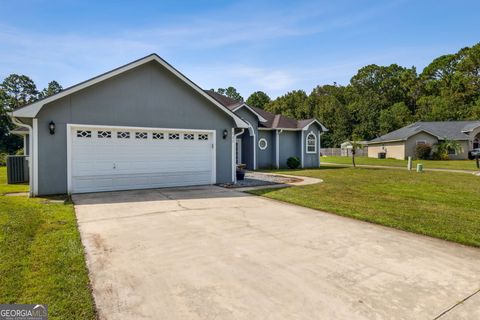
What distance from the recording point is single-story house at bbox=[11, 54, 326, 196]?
9.09m

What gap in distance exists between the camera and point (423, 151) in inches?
1228

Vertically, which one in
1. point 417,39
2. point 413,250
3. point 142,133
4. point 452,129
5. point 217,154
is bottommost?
point 413,250

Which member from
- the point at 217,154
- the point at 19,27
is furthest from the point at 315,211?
the point at 19,27

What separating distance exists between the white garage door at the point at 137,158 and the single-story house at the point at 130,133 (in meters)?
0.03

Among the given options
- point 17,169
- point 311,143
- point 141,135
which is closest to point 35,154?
point 141,135

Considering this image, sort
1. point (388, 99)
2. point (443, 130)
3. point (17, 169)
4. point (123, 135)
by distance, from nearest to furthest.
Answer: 1. point (123, 135)
2. point (17, 169)
3. point (443, 130)
4. point (388, 99)

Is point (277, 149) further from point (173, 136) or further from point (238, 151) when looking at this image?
point (173, 136)

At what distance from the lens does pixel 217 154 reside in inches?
484

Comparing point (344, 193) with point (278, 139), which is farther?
point (278, 139)

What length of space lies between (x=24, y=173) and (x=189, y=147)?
324 inches

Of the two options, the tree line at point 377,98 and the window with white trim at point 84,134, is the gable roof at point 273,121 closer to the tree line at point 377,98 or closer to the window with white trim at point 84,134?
the window with white trim at point 84,134

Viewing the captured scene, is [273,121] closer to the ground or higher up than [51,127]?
higher up

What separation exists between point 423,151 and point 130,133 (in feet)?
106

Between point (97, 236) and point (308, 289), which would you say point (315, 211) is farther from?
point (97, 236)
